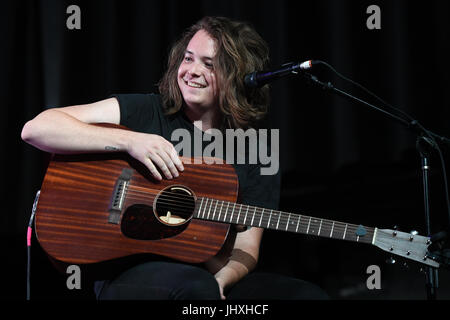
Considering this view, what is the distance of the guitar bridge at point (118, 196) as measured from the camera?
1.56 meters

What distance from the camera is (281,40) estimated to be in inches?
107

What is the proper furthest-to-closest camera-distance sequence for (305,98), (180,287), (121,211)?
1. (305,98)
2. (121,211)
3. (180,287)

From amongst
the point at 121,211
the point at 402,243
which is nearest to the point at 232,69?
the point at 121,211

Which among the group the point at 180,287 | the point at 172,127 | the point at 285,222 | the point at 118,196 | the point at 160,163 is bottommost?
the point at 180,287

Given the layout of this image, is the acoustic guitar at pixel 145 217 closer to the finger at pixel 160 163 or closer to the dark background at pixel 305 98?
the finger at pixel 160 163

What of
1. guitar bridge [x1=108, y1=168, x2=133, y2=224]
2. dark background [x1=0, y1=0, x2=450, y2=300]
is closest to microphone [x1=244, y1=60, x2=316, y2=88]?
guitar bridge [x1=108, y1=168, x2=133, y2=224]

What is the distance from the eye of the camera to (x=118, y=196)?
1.58 meters

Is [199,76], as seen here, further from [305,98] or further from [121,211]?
[305,98]

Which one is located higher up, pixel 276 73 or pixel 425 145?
pixel 276 73

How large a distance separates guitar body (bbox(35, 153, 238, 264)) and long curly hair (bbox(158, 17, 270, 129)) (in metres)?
0.43

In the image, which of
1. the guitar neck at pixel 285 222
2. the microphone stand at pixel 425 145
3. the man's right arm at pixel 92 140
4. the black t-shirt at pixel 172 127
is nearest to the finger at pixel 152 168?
the man's right arm at pixel 92 140

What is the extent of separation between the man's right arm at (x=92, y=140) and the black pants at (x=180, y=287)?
0.36 m

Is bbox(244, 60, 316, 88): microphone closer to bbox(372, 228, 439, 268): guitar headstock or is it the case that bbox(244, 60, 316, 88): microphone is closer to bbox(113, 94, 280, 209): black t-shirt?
bbox(113, 94, 280, 209): black t-shirt

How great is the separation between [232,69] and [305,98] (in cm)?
82
